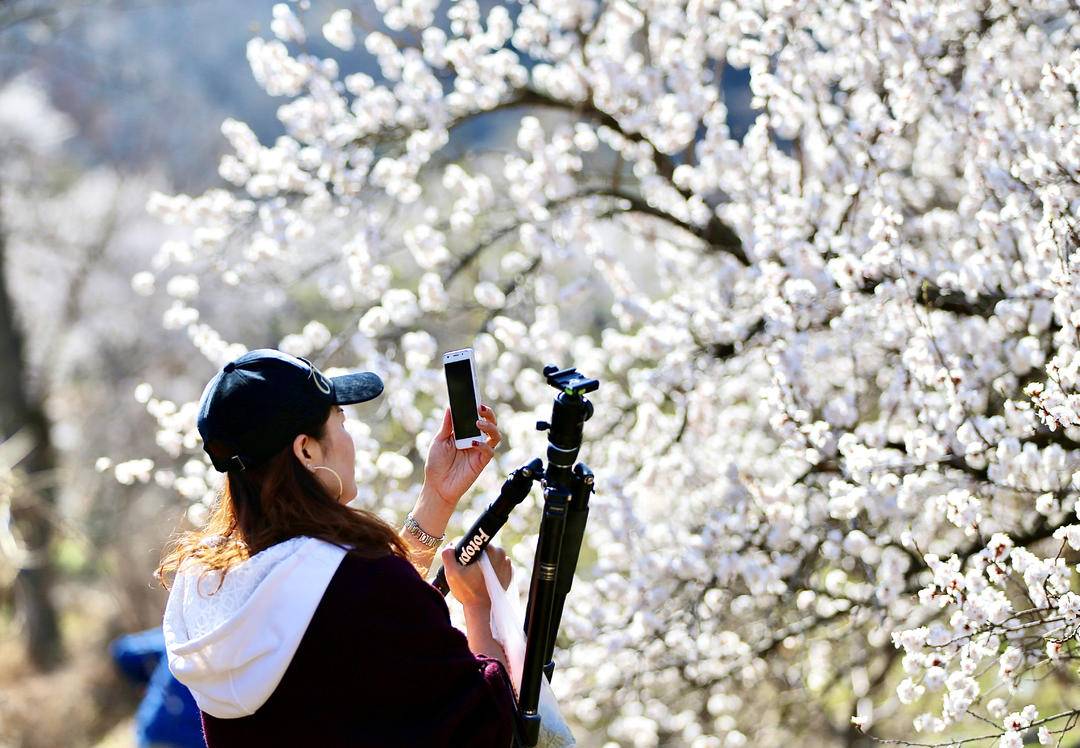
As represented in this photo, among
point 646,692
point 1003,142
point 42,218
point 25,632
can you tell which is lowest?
point 25,632

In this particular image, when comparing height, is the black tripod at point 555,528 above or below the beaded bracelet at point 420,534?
above

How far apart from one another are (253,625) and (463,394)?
579 mm

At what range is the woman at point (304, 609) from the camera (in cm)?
163

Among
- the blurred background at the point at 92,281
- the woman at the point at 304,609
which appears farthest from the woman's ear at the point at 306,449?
the blurred background at the point at 92,281

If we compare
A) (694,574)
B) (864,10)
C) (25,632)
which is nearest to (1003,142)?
(864,10)

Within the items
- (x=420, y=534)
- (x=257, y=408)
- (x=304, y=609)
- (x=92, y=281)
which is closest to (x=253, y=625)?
(x=304, y=609)

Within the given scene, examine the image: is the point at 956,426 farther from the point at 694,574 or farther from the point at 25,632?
the point at 25,632

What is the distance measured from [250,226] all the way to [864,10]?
2.52 metres

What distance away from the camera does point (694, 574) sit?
3920mm

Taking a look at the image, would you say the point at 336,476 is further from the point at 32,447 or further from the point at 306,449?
the point at 32,447

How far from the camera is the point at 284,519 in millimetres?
1723

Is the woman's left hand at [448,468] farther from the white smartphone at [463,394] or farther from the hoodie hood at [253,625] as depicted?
the hoodie hood at [253,625]

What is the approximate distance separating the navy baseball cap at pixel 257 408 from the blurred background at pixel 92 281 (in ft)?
25.7

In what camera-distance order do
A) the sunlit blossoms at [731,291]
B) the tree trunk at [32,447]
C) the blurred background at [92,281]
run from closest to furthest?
the sunlit blossoms at [731,291] → the blurred background at [92,281] → the tree trunk at [32,447]
